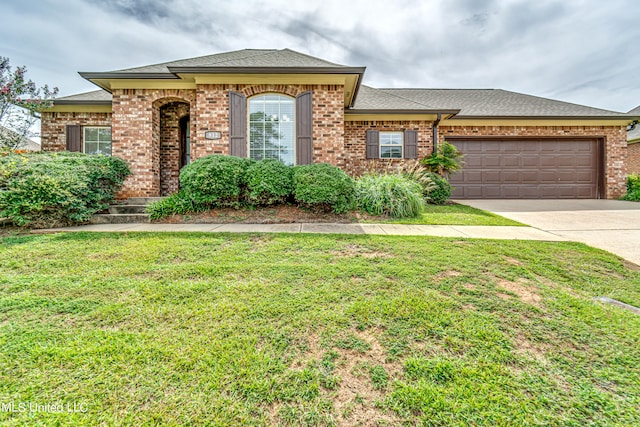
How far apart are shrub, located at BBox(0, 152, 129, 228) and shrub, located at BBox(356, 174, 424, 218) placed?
5844 millimetres

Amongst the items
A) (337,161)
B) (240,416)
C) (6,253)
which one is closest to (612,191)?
(337,161)

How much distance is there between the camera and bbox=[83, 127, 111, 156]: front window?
9291 millimetres

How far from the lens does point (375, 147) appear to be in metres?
10.2

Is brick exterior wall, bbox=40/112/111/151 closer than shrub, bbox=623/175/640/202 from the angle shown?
Yes

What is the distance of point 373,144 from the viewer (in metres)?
10.2

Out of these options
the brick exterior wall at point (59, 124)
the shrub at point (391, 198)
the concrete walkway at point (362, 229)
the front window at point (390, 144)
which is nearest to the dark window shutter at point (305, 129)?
the shrub at point (391, 198)

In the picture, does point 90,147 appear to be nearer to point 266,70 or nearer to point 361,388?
point 266,70

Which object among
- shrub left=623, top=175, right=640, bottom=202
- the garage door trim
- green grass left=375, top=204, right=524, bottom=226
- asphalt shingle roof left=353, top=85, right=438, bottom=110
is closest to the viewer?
green grass left=375, top=204, right=524, bottom=226

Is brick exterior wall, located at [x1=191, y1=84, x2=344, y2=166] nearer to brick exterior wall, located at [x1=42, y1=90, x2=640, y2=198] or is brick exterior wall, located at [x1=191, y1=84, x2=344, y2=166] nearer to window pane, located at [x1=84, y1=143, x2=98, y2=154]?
brick exterior wall, located at [x1=42, y1=90, x2=640, y2=198]

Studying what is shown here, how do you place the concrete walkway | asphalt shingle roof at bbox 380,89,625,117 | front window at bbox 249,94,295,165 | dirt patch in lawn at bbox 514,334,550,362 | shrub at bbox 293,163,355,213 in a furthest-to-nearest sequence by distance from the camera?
asphalt shingle roof at bbox 380,89,625,117
front window at bbox 249,94,295,165
shrub at bbox 293,163,355,213
the concrete walkway
dirt patch in lawn at bbox 514,334,550,362

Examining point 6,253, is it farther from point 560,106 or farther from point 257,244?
point 560,106

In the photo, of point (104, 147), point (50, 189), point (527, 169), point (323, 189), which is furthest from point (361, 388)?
point (527, 169)

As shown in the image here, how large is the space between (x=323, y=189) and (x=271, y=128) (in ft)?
10.5

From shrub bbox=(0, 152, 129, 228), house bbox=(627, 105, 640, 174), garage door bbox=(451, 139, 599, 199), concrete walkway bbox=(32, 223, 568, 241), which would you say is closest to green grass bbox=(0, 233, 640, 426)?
concrete walkway bbox=(32, 223, 568, 241)
